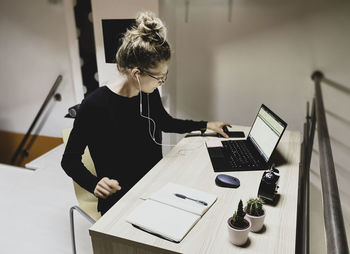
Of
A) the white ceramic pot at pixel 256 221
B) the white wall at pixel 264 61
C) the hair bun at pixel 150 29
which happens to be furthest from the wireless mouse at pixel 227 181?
the white wall at pixel 264 61

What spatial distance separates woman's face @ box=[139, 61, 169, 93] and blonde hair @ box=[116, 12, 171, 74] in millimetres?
19

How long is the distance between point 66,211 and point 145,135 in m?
1.15

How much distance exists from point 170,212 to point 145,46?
730 mm

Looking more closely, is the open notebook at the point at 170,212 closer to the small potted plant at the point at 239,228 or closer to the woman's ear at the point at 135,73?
the small potted plant at the point at 239,228

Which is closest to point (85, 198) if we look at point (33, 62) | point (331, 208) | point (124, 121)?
point (124, 121)

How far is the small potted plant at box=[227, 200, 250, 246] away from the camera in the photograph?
0.84 meters

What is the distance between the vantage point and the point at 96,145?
1.40 meters

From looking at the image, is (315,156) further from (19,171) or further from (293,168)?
(19,171)

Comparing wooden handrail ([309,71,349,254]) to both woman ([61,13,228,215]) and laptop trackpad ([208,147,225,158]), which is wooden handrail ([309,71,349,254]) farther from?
woman ([61,13,228,215])

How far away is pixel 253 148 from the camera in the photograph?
1557 millimetres

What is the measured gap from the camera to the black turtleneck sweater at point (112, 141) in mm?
1305

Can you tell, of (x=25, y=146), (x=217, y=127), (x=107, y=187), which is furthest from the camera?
(x=25, y=146)

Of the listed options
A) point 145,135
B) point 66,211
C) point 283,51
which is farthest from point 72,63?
point 283,51

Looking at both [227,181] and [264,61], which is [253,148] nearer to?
[227,181]
